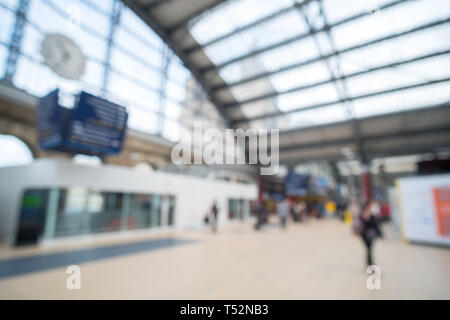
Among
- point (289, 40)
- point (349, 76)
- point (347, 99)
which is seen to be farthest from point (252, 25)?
point (347, 99)

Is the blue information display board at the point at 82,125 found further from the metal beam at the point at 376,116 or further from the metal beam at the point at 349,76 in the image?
the metal beam at the point at 376,116

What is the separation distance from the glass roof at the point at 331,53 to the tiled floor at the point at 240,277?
10756 millimetres

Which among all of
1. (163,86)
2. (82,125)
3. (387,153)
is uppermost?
(163,86)

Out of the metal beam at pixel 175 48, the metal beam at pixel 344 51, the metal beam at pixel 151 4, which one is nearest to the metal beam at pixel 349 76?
the metal beam at pixel 344 51

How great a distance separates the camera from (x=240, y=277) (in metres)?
4.41

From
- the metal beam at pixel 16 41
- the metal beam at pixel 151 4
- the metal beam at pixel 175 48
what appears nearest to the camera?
the metal beam at pixel 16 41

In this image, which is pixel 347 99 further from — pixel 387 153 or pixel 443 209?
pixel 443 209

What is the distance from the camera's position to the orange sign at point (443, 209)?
7566 millimetres

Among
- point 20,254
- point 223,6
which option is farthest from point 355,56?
point 20,254

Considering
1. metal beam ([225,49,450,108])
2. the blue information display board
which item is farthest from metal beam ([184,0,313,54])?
the blue information display board

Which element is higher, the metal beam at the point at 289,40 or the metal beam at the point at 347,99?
the metal beam at the point at 289,40

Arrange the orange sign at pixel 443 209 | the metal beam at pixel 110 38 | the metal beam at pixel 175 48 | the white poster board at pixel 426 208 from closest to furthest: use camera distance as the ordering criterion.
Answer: the orange sign at pixel 443 209 → the white poster board at pixel 426 208 → the metal beam at pixel 110 38 → the metal beam at pixel 175 48

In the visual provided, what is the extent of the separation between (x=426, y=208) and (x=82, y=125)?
12502 mm
